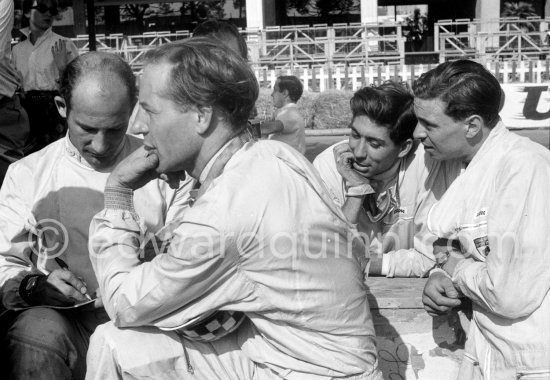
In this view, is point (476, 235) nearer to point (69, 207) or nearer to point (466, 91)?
point (466, 91)

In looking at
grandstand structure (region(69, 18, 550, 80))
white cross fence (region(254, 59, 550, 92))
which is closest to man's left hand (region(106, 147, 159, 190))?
white cross fence (region(254, 59, 550, 92))

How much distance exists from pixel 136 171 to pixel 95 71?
81cm

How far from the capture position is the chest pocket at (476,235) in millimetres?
2912

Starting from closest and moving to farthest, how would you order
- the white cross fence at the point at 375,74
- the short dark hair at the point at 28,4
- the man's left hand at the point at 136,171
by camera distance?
the man's left hand at the point at 136,171, the short dark hair at the point at 28,4, the white cross fence at the point at 375,74

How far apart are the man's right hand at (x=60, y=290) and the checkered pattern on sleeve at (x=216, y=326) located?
620 millimetres

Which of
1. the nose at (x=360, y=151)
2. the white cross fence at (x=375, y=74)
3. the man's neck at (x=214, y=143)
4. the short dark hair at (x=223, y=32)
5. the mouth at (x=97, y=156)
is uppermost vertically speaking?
the short dark hair at (x=223, y=32)

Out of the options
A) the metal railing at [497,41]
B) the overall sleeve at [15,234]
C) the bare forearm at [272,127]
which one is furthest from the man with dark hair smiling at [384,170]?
the metal railing at [497,41]

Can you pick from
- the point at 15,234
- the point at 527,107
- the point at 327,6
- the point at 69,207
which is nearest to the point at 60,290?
the point at 15,234

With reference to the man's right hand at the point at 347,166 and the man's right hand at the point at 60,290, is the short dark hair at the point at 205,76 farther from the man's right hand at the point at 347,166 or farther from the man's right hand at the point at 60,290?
the man's right hand at the point at 347,166

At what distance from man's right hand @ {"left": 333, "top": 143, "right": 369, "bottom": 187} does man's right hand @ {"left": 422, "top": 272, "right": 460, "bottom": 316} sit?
2.96 feet

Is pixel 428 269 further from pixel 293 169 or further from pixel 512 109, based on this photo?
pixel 512 109

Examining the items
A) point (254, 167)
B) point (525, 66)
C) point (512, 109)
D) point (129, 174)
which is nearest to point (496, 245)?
point (254, 167)

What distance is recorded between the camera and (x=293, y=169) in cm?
244

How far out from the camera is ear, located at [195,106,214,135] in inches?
95.7
